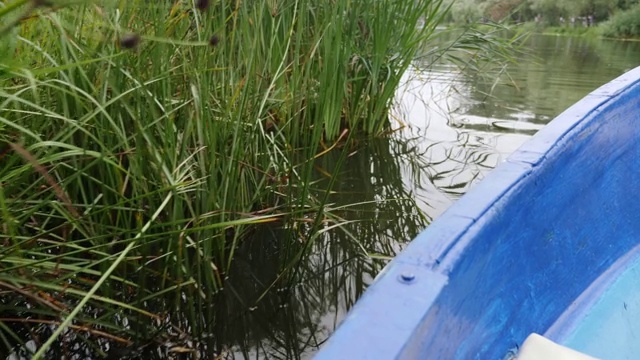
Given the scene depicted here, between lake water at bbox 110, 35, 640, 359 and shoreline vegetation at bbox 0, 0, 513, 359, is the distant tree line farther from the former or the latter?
shoreline vegetation at bbox 0, 0, 513, 359

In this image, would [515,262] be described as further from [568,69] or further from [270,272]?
[568,69]

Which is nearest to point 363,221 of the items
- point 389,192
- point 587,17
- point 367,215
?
Answer: point 367,215

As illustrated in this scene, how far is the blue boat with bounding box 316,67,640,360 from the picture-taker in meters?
0.48

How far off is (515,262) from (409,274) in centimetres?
34

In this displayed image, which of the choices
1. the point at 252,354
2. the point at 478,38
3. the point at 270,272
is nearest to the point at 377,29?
the point at 478,38

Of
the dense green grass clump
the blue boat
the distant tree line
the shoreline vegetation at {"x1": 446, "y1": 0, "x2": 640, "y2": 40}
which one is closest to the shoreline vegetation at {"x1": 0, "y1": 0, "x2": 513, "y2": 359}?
the dense green grass clump

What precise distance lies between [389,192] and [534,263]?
1064 millimetres

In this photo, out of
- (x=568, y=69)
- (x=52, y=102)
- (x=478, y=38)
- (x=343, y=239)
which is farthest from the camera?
(x=568, y=69)

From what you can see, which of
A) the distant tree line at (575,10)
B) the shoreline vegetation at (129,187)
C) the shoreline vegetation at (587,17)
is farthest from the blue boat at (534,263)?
the distant tree line at (575,10)

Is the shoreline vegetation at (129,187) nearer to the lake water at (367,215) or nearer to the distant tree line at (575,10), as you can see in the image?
the lake water at (367,215)

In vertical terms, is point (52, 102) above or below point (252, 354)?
above

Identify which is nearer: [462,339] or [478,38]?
[462,339]

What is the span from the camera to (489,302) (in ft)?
2.31

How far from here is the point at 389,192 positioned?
191 cm
